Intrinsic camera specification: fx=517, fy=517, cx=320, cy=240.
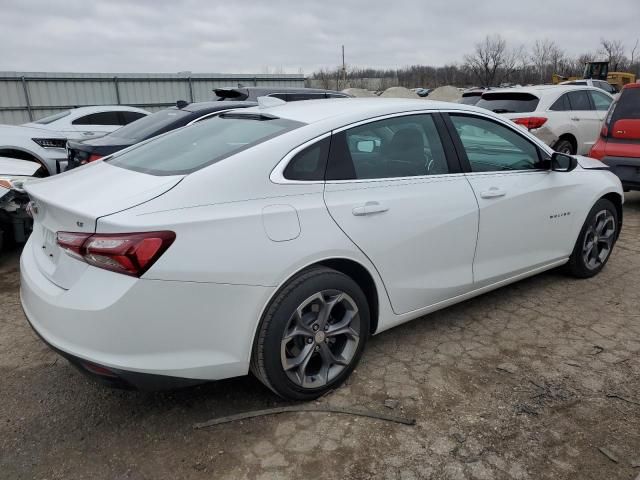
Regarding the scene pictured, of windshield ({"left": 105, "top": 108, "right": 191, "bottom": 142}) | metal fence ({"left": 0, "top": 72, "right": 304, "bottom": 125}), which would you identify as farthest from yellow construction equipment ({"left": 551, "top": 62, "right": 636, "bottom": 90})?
windshield ({"left": 105, "top": 108, "right": 191, "bottom": 142})

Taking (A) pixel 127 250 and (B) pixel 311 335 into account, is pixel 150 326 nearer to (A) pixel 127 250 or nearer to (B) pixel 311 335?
(A) pixel 127 250

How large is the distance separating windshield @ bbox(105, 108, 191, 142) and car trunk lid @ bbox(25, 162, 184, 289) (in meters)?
2.85

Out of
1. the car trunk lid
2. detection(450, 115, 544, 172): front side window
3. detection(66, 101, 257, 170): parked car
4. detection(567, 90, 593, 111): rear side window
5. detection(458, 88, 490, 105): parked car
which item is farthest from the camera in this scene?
detection(458, 88, 490, 105): parked car

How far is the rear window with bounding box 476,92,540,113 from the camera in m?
8.76

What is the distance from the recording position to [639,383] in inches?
115

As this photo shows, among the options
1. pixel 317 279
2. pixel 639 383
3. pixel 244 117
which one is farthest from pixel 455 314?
pixel 244 117

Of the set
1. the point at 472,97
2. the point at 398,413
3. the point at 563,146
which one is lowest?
the point at 398,413

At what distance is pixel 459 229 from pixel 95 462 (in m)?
2.35

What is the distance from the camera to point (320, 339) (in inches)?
108

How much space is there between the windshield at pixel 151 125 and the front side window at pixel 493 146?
3.50 meters

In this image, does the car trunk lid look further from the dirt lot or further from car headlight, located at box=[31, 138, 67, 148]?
car headlight, located at box=[31, 138, 67, 148]

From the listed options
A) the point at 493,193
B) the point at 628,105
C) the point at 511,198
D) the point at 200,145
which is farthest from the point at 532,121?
the point at 200,145

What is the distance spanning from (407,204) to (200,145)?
4.02 ft

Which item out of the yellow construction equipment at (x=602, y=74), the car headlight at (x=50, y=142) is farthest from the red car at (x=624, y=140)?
the yellow construction equipment at (x=602, y=74)
